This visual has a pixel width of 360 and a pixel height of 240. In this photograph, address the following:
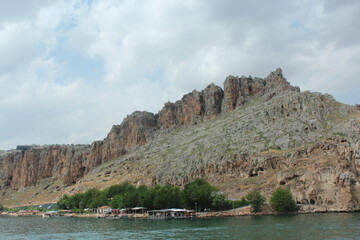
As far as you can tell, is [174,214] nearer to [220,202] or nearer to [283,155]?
[220,202]

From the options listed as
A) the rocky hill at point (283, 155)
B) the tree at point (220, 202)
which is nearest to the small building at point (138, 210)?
the rocky hill at point (283, 155)

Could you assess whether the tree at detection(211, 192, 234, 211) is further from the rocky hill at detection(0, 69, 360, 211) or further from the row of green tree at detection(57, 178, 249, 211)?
the rocky hill at detection(0, 69, 360, 211)

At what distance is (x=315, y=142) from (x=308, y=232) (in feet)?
252

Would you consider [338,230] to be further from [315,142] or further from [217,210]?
[315,142]

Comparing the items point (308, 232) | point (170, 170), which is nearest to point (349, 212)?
point (308, 232)

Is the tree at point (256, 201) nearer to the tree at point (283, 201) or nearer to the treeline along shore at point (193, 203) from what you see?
the treeline along shore at point (193, 203)

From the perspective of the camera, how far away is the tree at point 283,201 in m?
112

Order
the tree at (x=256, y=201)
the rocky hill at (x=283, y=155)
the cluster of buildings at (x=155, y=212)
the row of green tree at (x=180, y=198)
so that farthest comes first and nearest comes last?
the row of green tree at (x=180, y=198) → the cluster of buildings at (x=155, y=212) → the rocky hill at (x=283, y=155) → the tree at (x=256, y=201)

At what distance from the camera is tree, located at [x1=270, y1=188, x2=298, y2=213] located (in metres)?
112

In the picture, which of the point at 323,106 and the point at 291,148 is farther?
the point at 323,106

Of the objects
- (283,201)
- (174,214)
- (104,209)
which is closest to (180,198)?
(174,214)

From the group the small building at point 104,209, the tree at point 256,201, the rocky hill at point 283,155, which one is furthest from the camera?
the small building at point 104,209

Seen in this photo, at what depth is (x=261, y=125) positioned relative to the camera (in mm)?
172375

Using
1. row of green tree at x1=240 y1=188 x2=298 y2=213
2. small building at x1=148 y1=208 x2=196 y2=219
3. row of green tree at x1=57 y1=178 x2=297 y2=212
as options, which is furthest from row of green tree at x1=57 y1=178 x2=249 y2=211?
row of green tree at x1=240 y1=188 x2=298 y2=213
